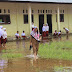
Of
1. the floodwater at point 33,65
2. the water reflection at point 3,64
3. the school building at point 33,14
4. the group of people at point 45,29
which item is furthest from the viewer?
the group of people at point 45,29

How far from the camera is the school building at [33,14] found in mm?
24172

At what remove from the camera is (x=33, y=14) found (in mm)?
26375

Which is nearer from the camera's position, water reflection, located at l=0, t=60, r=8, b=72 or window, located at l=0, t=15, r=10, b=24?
water reflection, located at l=0, t=60, r=8, b=72

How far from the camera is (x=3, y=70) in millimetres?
9422

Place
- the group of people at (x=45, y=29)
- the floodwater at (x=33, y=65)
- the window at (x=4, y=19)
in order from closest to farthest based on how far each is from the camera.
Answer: the floodwater at (x=33, y=65) < the window at (x=4, y=19) < the group of people at (x=45, y=29)

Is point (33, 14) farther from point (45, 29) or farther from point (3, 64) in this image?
point (3, 64)

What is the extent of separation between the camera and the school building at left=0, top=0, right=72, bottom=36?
79.3ft

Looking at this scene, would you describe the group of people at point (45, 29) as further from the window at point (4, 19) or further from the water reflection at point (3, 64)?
the water reflection at point (3, 64)

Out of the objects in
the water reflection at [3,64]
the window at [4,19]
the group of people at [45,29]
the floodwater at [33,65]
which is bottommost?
the water reflection at [3,64]

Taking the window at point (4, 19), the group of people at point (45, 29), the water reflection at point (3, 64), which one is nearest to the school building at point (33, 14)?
the window at point (4, 19)

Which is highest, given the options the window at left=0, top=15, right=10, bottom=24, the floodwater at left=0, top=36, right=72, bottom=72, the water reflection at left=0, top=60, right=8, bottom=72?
the window at left=0, top=15, right=10, bottom=24

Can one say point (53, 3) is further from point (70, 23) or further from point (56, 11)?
point (70, 23)

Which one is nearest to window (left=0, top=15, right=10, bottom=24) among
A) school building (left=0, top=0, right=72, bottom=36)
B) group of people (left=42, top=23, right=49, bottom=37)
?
school building (left=0, top=0, right=72, bottom=36)

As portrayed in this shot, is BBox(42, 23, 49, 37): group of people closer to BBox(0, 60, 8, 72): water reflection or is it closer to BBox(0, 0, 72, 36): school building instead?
BBox(0, 0, 72, 36): school building
